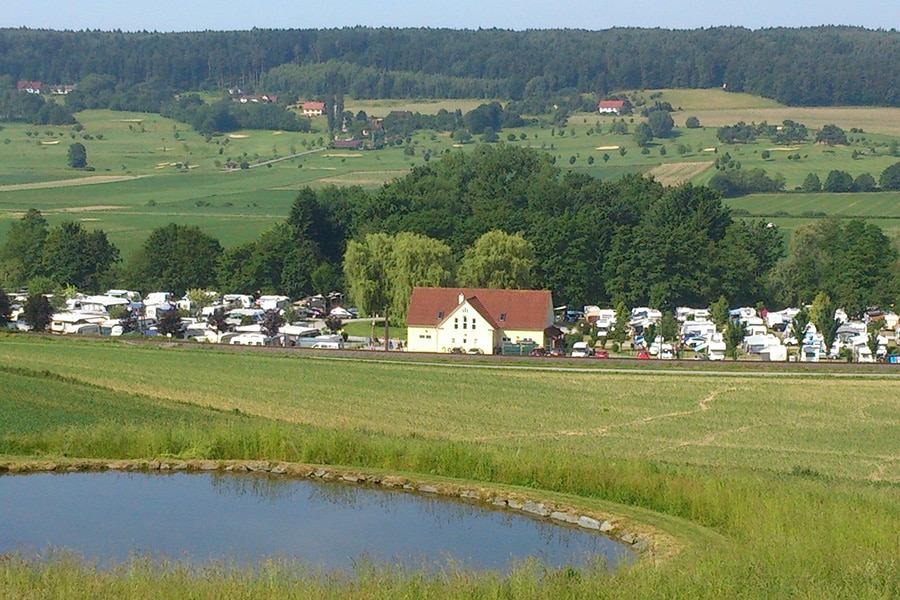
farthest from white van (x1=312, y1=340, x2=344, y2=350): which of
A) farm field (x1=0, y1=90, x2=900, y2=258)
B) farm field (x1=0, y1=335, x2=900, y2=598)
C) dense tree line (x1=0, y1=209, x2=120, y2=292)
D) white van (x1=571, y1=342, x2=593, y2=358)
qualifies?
farm field (x1=0, y1=90, x2=900, y2=258)

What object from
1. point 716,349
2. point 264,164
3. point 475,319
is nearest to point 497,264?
point 475,319

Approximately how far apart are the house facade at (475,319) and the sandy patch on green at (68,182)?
300 feet

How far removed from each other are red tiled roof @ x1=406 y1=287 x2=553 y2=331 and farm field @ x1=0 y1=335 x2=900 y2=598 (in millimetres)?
6963

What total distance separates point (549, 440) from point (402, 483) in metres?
9.07

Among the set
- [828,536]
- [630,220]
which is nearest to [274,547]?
[828,536]

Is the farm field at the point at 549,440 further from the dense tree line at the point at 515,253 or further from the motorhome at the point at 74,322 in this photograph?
the dense tree line at the point at 515,253

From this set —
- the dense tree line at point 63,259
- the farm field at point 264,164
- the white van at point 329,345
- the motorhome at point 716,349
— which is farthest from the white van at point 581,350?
the farm field at point 264,164

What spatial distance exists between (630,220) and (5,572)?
64246mm

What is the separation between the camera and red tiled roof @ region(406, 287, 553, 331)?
56.6 metres

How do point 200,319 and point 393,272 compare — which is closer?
point 393,272

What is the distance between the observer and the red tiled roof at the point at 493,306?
186 feet

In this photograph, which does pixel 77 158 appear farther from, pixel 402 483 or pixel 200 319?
pixel 402 483

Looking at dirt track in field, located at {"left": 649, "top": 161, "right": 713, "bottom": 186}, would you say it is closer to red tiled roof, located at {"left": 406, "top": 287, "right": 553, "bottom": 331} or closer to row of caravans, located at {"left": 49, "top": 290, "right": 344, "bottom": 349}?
row of caravans, located at {"left": 49, "top": 290, "right": 344, "bottom": 349}

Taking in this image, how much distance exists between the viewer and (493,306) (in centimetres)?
5738
